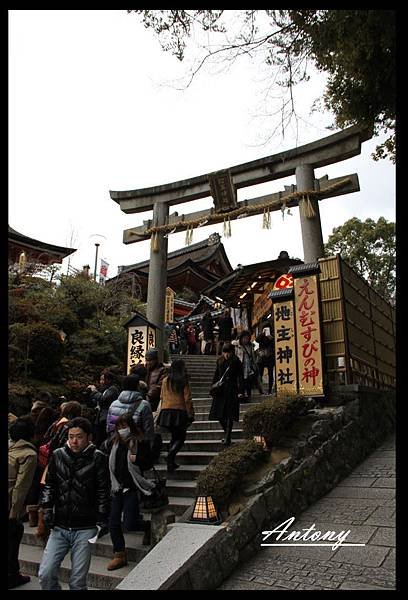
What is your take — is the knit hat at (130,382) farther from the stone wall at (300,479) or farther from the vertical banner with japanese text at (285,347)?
the vertical banner with japanese text at (285,347)

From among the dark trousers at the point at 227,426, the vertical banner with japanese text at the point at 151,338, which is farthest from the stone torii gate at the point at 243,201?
the dark trousers at the point at 227,426

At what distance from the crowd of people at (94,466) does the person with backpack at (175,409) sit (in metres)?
0.01

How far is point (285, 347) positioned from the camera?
812cm

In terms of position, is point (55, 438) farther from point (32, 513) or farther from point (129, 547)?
point (32, 513)

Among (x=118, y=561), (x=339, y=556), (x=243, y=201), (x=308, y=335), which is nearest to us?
(x=339, y=556)

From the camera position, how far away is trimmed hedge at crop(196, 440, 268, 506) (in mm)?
5031

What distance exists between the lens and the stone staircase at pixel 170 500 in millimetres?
4656

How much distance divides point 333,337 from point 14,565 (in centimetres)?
611

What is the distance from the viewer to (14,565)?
185 inches

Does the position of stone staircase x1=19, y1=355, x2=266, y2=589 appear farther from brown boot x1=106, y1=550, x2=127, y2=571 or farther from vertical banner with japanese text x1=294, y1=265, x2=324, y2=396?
vertical banner with japanese text x1=294, y1=265, x2=324, y2=396

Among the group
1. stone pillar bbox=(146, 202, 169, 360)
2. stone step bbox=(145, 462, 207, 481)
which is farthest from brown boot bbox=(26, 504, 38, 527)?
stone pillar bbox=(146, 202, 169, 360)

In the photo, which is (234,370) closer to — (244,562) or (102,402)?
(102,402)

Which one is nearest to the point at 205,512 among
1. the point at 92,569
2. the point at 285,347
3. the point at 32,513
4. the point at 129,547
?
the point at 129,547

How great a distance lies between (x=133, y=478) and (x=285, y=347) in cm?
415
